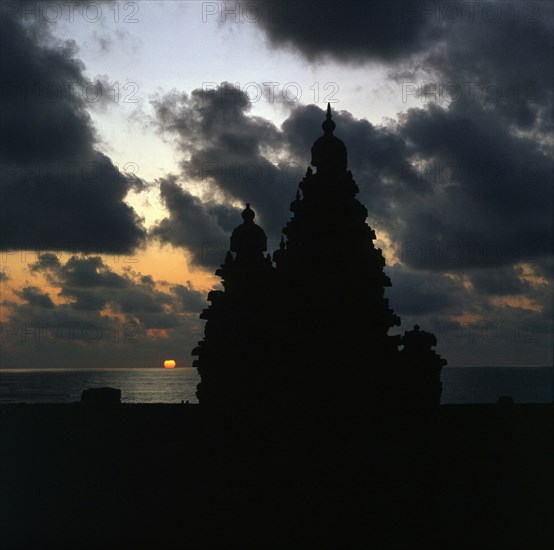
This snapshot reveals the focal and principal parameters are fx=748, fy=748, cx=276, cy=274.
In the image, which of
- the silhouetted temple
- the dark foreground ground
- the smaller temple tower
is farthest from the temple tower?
the dark foreground ground

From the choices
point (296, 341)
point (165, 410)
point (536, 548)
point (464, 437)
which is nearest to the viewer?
point (536, 548)

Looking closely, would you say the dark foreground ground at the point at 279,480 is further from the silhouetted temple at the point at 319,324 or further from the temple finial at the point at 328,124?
the temple finial at the point at 328,124

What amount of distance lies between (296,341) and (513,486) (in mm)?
14668

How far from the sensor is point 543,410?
4259cm

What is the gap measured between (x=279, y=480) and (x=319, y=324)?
36.1 ft

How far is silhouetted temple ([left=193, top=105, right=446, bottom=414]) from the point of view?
39.8 meters

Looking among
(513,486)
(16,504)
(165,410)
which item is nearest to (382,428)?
(513,486)

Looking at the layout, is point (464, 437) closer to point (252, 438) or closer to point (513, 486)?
point (513, 486)

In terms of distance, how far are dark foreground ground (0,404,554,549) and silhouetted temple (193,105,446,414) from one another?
1675mm

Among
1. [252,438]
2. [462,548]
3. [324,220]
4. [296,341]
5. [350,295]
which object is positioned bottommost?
[462,548]

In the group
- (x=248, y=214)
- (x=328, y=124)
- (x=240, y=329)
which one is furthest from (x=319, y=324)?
(x=328, y=124)

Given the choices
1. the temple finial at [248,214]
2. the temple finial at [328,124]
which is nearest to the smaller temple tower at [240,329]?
the temple finial at [248,214]

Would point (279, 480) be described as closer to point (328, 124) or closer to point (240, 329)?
point (240, 329)

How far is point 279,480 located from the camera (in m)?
31.2
